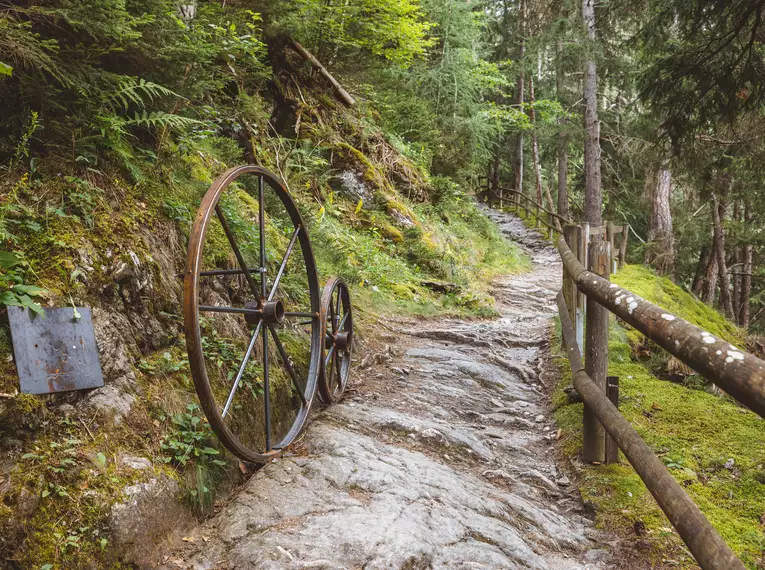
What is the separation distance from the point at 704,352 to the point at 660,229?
1508 centimetres

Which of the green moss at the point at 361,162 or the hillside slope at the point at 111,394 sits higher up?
the green moss at the point at 361,162

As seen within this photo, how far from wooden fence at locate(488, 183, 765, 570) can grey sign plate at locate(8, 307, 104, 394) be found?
266 centimetres

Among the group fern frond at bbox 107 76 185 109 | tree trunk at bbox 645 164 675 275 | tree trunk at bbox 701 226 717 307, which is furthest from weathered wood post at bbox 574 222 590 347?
tree trunk at bbox 701 226 717 307

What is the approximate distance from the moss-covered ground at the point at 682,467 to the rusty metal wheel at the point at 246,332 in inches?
88.6

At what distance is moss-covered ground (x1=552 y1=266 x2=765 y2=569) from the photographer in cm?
293

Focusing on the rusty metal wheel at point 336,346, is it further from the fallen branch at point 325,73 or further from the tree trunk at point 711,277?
the tree trunk at point 711,277

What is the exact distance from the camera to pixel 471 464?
397 centimetres

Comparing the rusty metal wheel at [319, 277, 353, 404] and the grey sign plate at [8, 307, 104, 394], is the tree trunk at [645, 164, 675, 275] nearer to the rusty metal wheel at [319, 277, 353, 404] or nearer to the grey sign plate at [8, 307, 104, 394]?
the rusty metal wheel at [319, 277, 353, 404]

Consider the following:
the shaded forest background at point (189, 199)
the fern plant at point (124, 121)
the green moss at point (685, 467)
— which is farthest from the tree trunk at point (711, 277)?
the fern plant at point (124, 121)

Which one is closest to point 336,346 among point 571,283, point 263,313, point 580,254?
point 263,313

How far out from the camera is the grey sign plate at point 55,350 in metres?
2.27

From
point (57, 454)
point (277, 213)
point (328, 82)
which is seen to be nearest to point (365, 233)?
point (328, 82)

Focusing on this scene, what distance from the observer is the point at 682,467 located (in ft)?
12.0

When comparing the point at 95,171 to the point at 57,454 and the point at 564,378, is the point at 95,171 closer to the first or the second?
the point at 57,454
